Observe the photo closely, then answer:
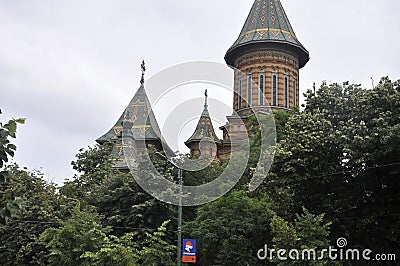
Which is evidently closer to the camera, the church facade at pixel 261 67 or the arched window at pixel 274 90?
the arched window at pixel 274 90

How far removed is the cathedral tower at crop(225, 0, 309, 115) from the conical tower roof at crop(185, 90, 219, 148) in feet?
11.7

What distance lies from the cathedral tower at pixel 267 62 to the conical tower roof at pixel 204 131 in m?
3.57

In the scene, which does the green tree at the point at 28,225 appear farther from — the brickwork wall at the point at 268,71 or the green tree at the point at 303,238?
the brickwork wall at the point at 268,71

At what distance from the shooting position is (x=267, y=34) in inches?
1566

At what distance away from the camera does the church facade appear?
39188mm

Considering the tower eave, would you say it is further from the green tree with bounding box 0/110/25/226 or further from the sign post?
the green tree with bounding box 0/110/25/226

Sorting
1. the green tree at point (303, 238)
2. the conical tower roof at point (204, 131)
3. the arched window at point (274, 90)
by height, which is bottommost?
the green tree at point (303, 238)

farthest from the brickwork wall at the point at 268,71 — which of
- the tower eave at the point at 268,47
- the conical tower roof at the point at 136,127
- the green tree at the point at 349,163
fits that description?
the green tree at the point at 349,163

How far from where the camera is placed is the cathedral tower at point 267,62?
1549 inches

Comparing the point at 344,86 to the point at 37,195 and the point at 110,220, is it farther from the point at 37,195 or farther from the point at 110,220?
the point at 37,195

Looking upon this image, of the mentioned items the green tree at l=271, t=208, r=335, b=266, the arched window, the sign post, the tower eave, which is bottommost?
the sign post

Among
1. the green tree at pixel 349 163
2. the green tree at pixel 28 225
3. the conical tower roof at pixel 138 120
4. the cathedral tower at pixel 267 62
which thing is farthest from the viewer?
the conical tower roof at pixel 138 120

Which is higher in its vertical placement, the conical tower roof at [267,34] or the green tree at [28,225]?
the conical tower roof at [267,34]

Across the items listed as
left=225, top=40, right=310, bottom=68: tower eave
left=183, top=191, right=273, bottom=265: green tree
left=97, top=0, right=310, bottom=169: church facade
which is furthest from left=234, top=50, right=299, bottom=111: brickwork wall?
left=183, top=191, right=273, bottom=265: green tree
